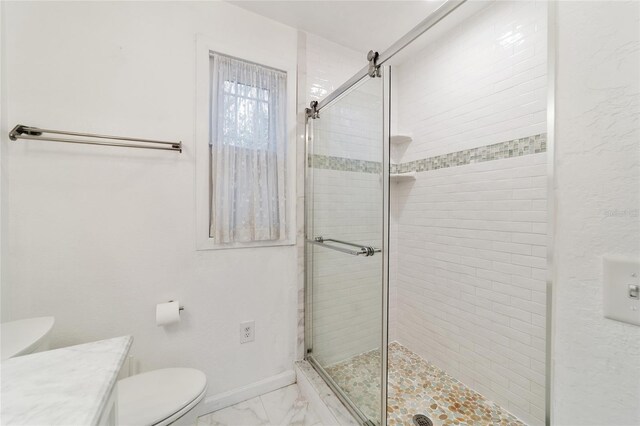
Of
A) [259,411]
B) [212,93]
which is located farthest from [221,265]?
[212,93]

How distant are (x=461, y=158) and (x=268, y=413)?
2006 mm

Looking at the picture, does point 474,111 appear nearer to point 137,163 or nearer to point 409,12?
point 409,12

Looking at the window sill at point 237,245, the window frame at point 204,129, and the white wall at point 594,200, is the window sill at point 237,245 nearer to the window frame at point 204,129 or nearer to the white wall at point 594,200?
the window frame at point 204,129

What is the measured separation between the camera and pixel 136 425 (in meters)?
0.94

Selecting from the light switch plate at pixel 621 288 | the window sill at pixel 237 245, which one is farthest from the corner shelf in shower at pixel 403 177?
the light switch plate at pixel 621 288

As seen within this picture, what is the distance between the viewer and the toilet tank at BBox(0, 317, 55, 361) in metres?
0.82

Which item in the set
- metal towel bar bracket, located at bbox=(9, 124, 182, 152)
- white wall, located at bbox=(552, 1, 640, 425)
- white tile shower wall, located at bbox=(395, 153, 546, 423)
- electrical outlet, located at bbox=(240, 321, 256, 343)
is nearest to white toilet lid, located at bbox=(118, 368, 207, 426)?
electrical outlet, located at bbox=(240, 321, 256, 343)

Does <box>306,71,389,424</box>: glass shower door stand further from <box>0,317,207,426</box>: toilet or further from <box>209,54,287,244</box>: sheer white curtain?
<box>0,317,207,426</box>: toilet

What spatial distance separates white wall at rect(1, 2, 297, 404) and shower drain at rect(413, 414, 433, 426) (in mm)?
951

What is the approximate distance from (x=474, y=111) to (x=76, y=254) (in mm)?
2388

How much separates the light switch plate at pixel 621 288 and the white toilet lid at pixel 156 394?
140 cm

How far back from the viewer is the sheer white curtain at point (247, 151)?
58.1 inches

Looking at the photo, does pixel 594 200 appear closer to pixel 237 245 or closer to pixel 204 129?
pixel 237 245

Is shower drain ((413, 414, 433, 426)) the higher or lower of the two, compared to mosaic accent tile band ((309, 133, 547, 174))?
lower
